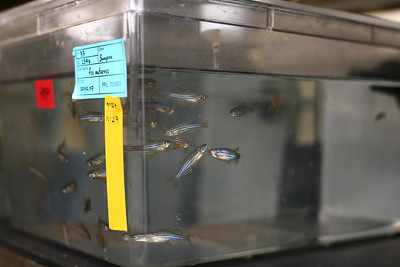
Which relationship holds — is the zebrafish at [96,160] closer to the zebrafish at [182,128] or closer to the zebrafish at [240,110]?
the zebrafish at [182,128]

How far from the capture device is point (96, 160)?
0.79 m

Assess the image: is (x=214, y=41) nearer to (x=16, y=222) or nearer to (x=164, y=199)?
(x=164, y=199)

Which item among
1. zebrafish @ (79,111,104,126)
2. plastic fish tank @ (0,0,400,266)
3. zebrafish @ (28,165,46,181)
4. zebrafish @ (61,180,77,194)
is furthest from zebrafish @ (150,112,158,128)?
zebrafish @ (28,165,46,181)

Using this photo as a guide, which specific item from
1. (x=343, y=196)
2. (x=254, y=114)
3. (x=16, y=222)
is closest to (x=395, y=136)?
(x=343, y=196)

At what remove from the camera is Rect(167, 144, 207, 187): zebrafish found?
747mm

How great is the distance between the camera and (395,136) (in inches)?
43.3

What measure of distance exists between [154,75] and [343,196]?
Answer: 585 mm

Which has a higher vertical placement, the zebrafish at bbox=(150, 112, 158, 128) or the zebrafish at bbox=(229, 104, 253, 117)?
the zebrafish at bbox=(229, 104, 253, 117)

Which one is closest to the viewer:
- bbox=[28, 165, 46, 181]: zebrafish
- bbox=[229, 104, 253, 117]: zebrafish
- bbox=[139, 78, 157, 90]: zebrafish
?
bbox=[139, 78, 157, 90]: zebrafish

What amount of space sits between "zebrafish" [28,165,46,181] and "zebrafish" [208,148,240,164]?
0.41 metres

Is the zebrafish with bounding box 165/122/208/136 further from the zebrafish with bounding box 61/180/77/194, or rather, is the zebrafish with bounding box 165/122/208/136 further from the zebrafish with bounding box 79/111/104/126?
the zebrafish with bounding box 61/180/77/194

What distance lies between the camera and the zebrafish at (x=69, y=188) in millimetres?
866

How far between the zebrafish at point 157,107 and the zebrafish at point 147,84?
2 centimetres

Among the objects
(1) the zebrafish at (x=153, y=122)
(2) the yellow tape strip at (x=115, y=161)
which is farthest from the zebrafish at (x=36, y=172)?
(1) the zebrafish at (x=153, y=122)
